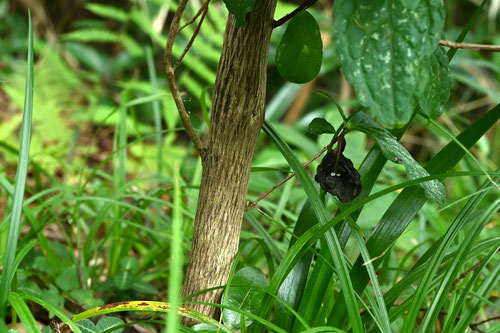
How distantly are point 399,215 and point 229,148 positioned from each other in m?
0.24

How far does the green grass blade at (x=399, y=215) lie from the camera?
68 centimetres

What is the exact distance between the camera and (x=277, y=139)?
2.23ft

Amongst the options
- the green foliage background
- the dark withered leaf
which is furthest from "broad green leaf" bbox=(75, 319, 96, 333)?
the dark withered leaf

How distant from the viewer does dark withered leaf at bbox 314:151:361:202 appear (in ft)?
2.07

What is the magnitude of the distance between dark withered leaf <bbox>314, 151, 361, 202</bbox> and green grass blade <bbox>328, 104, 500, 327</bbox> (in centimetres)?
8

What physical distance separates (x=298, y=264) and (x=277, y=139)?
19cm

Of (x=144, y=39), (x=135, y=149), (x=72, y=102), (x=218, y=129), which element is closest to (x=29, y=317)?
(x=218, y=129)

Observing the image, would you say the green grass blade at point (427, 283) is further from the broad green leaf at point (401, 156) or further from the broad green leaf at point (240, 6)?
the broad green leaf at point (240, 6)

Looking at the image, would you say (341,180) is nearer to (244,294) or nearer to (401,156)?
(401,156)

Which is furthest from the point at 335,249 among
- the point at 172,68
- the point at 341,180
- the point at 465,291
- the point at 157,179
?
the point at 157,179

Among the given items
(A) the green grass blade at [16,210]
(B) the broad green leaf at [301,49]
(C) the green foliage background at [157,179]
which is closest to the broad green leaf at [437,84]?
(C) the green foliage background at [157,179]

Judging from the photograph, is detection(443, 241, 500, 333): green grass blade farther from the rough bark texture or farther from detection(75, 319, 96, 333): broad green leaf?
detection(75, 319, 96, 333): broad green leaf

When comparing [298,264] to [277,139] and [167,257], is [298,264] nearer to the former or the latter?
[277,139]

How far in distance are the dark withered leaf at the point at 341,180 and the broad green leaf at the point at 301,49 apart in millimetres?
109
